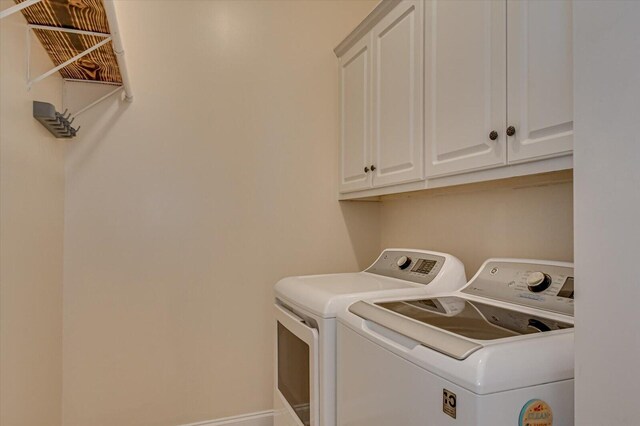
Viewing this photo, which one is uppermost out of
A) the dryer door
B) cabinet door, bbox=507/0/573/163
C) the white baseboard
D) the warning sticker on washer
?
cabinet door, bbox=507/0/573/163

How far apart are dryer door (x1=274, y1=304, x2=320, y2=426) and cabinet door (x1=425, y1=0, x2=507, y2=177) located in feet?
2.53

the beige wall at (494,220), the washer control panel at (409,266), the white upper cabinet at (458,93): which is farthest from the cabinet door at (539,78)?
the washer control panel at (409,266)

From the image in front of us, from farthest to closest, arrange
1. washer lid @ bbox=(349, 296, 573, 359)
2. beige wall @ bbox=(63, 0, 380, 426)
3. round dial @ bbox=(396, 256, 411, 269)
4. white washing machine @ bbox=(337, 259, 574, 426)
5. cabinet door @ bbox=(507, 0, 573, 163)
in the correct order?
beige wall @ bbox=(63, 0, 380, 426) < round dial @ bbox=(396, 256, 411, 269) < cabinet door @ bbox=(507, 0, 573, 163) < washer lid @ bbox=(349, 296, 573, 359) < white washing machine @ bbox=(337, 259, 574, 426)

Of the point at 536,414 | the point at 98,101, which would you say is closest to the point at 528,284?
the point at 536,414

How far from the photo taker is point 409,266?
1.75 metres

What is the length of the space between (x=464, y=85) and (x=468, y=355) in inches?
35.8

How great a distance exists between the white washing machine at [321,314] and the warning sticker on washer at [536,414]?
0.63m

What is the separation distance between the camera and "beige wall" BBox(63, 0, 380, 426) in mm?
1877

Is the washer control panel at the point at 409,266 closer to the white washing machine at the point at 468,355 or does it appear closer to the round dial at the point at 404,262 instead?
the round dial at the point at 404,262

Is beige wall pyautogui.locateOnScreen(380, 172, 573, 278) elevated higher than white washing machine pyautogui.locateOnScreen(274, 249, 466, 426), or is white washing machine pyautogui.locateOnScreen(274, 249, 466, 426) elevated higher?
beige wall pyautogui.locateOnScreen(380, 172, 573, 278)

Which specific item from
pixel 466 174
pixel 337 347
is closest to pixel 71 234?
pixel 337 347

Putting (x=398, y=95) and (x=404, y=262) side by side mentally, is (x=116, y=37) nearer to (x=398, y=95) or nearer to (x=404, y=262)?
(x=398, y=95)

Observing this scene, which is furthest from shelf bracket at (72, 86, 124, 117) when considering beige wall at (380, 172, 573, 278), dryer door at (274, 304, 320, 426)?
beige wall at (380, 172, 573, 278)

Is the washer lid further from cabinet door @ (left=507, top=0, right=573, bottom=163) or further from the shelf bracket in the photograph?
the shelf bracket
